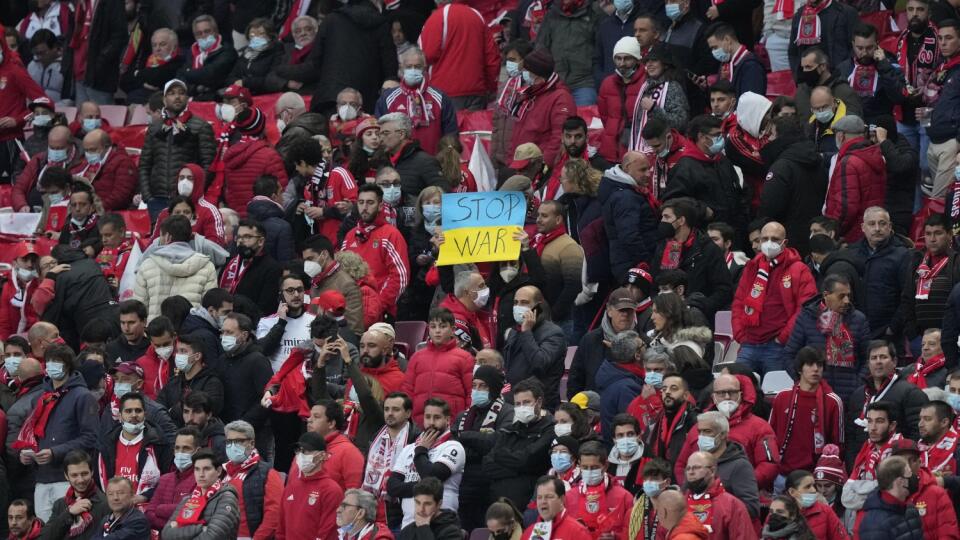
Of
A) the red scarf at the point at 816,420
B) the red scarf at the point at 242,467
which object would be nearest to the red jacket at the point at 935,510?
the red scarf at the point at 816,420

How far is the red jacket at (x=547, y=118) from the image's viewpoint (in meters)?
20.5

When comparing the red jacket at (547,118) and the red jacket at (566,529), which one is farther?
the red jacket at (547,118)

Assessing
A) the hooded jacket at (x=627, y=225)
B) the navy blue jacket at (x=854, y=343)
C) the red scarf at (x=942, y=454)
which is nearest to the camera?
the red scarf at (x=942, y=454)

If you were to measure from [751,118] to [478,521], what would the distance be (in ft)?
15.0

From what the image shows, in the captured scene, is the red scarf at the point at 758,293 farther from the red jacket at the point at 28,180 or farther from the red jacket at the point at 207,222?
the red jacket at the point at 28,180

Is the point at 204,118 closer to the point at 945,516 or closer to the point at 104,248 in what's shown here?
the point at 104,248

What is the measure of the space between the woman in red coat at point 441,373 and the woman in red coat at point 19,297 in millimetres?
4016

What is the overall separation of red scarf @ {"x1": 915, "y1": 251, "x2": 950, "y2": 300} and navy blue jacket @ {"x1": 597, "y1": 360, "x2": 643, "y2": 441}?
6.82 ft

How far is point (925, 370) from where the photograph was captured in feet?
53.9

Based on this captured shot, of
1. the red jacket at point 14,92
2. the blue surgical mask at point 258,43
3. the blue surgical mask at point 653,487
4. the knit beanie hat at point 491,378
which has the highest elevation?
the blue surgical mask at point 653,487

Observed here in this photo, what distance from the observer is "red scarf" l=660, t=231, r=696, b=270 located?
18.0 m

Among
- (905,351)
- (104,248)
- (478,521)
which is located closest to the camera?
(478,521)

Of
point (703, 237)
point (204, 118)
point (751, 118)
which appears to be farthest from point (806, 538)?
point (204, 118)

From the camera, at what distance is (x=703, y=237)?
18.0 meters
